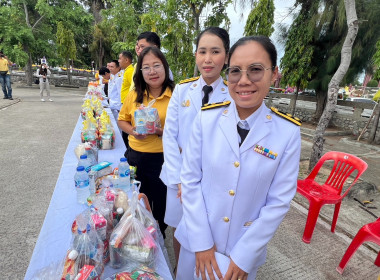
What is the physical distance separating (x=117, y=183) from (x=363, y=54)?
9910mm

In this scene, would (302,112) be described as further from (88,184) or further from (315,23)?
(88,184)

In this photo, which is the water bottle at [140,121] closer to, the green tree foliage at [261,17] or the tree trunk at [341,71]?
the tree trunk at [341,71]

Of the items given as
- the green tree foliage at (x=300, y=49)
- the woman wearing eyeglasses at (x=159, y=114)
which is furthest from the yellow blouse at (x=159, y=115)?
the green tree foliage at (x=300, y=49)

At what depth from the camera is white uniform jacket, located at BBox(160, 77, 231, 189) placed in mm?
1771

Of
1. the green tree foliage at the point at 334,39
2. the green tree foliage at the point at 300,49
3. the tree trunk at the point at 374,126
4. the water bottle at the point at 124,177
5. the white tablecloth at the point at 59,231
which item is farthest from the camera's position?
the green tree foliage at the point at 300,49

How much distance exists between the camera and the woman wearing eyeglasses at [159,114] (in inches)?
82.8

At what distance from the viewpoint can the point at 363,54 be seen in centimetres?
819

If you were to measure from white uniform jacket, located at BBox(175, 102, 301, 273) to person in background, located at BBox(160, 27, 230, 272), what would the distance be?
0.44m

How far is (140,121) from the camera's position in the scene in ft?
6.56

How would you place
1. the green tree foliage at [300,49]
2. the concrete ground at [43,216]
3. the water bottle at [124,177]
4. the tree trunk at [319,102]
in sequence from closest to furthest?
the water bottle at [124,177] < the concrete ground at [43,216] < the green tree foliage at [300,49] < the tree trunk at [319,102]

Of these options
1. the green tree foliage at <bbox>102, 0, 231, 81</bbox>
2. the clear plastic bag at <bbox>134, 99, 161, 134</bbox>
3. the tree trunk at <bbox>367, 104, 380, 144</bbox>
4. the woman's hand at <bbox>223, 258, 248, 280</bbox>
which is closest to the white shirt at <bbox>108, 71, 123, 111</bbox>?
the green tree foliage at <bbox>102, 0, 231, 81</bbox>

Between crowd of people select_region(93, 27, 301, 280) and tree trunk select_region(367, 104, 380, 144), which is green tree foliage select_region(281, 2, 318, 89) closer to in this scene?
tree trunk select_region(367, 104, 380, 144)

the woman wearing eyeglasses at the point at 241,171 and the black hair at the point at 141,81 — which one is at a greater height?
the black hair at the point at 141,81

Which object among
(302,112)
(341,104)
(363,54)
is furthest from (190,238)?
(302,112)
